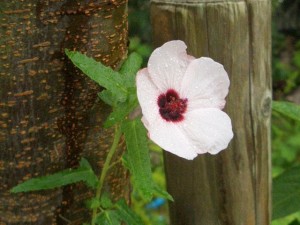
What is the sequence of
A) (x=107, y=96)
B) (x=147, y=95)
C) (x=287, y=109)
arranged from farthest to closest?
1. (x=287, y=109)
2. (x=107, y=96)
3. (x=147, y=95)

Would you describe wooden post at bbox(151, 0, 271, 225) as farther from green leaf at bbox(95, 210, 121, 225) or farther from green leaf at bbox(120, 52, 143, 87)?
green leaf at bbox(95, 210, 121, 225)

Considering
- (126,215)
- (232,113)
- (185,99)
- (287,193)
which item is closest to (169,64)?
(185,99)

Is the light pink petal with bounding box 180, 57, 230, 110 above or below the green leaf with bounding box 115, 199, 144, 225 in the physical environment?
above

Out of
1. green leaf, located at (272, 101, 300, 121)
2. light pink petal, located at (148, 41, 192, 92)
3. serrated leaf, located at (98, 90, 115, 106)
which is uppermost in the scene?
light pink petal, located at (148, 41, 192, 92)

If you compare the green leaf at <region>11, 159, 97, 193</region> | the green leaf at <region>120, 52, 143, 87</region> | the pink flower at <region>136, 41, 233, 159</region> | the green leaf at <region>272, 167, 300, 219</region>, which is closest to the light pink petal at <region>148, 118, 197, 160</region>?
the pink flower at <region>136, 41, 233, 159</region>

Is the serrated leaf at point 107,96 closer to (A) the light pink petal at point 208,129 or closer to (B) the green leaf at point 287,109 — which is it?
(A) the light pink petal at point 208,129

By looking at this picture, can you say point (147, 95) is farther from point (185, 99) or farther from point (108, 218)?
point (108, 218)
